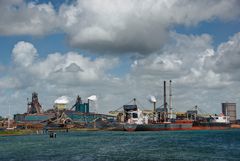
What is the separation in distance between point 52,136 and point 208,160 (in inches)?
3826

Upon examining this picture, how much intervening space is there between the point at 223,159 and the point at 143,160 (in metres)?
14.4

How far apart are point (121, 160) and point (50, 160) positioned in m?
12.4

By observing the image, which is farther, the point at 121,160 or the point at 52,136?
the point at 52,136

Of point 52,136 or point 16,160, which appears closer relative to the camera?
point 16,160

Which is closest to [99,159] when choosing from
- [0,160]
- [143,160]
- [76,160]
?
[76,160]

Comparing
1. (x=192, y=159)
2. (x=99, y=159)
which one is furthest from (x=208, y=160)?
(x=99, y=159)

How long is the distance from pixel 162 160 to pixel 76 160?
48.3 ft

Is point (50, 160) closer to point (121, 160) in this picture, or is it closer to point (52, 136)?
point (121, 160)

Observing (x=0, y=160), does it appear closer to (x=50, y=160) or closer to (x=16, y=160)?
(x=16, y=160)

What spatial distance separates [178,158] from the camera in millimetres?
62906

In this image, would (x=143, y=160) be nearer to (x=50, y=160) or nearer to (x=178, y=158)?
(x=178, y=158)

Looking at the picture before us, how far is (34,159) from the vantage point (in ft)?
207

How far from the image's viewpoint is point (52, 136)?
147 meters

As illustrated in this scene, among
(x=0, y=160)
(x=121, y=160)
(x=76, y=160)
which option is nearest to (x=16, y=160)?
(x=0, y=160)
